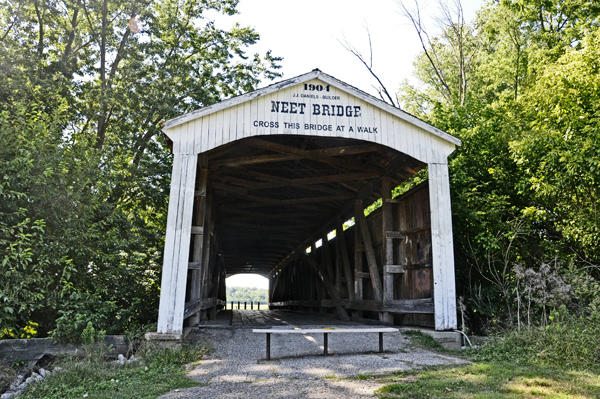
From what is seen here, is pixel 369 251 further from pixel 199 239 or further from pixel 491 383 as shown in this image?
pixel 491 383

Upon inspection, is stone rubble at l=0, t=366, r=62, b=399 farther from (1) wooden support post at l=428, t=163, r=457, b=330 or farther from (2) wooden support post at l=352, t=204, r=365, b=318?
(2) wooden support post at l=352, t=204, r=365, b=318

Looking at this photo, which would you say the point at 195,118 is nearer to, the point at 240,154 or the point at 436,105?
the point at 240,154

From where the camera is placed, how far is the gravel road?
440 cm

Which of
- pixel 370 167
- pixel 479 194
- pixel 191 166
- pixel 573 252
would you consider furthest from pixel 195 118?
pixel 573 252

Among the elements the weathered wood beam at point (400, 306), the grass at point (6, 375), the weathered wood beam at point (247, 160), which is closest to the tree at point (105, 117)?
the grass at point (6, 375)

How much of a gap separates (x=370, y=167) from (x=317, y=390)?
6182mm

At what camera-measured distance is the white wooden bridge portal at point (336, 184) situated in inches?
281

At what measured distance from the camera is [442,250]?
7582 mm

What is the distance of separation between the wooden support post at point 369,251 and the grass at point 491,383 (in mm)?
4162

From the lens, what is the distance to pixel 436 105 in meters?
13.1

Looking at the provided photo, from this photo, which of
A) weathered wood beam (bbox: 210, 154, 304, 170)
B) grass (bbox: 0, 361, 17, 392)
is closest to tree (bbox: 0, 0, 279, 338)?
grass (bbox: 0, 361, 17, 392)

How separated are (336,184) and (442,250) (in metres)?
4.39

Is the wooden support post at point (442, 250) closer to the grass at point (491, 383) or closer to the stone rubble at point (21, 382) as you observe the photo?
the grass at point (491, 383)

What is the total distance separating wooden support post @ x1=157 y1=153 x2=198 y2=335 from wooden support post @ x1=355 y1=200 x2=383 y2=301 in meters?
4.40
